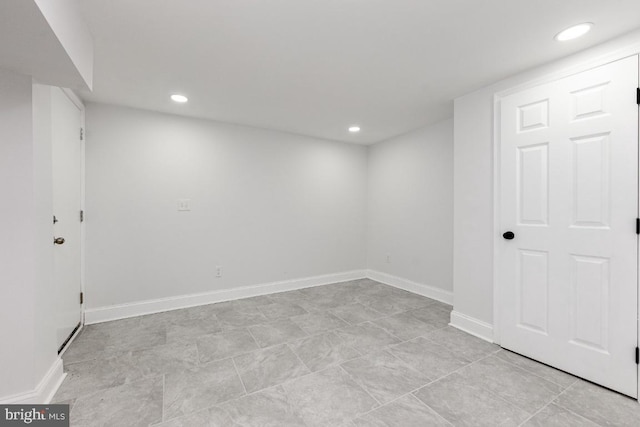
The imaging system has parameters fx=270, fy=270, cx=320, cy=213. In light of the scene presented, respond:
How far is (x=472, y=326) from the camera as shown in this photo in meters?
2.60

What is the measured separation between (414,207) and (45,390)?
402 cm

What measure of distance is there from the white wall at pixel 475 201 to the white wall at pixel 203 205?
2.10 m

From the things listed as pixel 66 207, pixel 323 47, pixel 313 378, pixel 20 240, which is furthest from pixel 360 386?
pixel 66 207

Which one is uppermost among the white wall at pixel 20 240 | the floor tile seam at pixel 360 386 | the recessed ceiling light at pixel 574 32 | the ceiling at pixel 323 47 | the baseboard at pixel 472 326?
the ceiling at pixel 323 47

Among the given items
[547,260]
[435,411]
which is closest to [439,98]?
[547,260]

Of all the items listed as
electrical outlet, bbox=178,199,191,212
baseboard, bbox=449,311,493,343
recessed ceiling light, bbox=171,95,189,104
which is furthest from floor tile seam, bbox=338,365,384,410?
recessed ceiling light, bbox=171,95,189,104

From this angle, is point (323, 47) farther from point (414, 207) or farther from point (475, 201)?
point (414, 207)

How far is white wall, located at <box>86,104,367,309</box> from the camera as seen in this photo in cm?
295

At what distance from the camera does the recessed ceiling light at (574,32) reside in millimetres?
1683

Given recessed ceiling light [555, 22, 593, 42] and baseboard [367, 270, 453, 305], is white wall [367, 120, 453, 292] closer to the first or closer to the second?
baseboard [367, 270, 453, 305]

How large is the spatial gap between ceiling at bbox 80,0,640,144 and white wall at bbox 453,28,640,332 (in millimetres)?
190

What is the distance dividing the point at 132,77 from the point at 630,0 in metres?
3.43

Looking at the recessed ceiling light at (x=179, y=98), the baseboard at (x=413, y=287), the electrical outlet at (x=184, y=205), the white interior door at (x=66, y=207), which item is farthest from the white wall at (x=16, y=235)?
the baseboard at (x=413, y=287)

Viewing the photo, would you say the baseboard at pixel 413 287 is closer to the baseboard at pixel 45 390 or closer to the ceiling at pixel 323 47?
the ceiling at pixel 323 47
